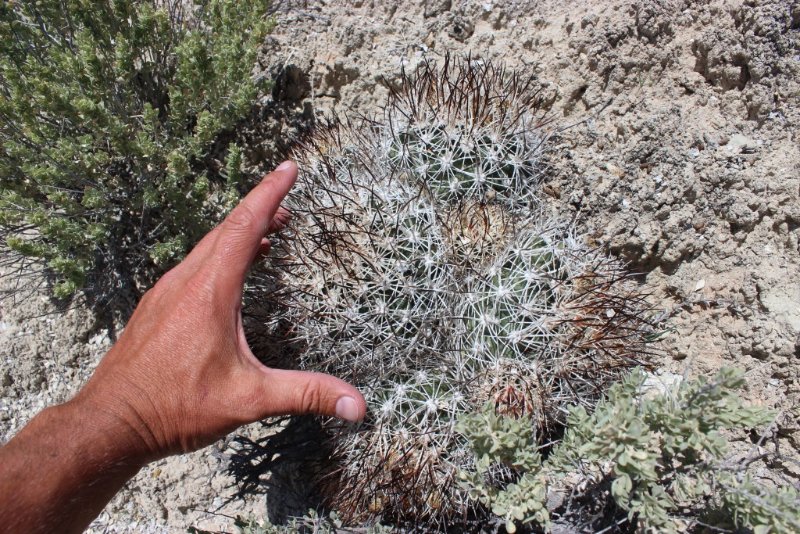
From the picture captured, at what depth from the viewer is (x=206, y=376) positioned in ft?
6.66

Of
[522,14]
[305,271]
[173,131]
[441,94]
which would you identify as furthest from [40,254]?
[522,14]

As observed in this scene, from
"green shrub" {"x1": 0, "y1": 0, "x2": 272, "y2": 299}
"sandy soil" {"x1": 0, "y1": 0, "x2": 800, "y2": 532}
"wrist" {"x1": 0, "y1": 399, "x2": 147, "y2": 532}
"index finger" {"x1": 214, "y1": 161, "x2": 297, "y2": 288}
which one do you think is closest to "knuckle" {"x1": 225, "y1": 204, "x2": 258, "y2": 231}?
"index finger" {"x1": 214, "y1": 161, "x2": 297, "y2": 288}

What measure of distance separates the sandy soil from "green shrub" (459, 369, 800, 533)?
0.77 meters

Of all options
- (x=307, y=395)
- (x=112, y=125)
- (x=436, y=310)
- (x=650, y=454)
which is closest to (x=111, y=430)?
(x=307, y=395)

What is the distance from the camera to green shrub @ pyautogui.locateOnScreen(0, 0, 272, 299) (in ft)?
8.27

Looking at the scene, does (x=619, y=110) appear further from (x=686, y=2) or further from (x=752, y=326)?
(x=752, y=326)

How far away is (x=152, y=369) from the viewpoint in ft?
6.78

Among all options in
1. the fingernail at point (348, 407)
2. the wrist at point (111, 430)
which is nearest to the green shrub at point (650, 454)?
the fingernail at point (348, 407)

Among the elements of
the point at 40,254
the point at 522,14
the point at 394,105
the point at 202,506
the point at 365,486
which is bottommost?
the point at 202,506

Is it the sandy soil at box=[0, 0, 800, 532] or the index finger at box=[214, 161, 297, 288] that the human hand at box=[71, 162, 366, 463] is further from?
the sandy soil at box=[0, 0, 800, 532]

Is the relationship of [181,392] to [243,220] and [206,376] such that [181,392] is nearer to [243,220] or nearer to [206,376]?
[206,376]

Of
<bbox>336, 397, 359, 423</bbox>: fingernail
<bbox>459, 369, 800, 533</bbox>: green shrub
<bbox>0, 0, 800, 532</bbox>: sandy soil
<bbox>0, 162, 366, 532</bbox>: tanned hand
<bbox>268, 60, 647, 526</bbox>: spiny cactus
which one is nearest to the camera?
<bbox>459, 369, 800, 533</bbox>: green shrub

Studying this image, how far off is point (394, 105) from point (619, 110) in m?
1.16

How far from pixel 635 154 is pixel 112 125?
2.45 m
